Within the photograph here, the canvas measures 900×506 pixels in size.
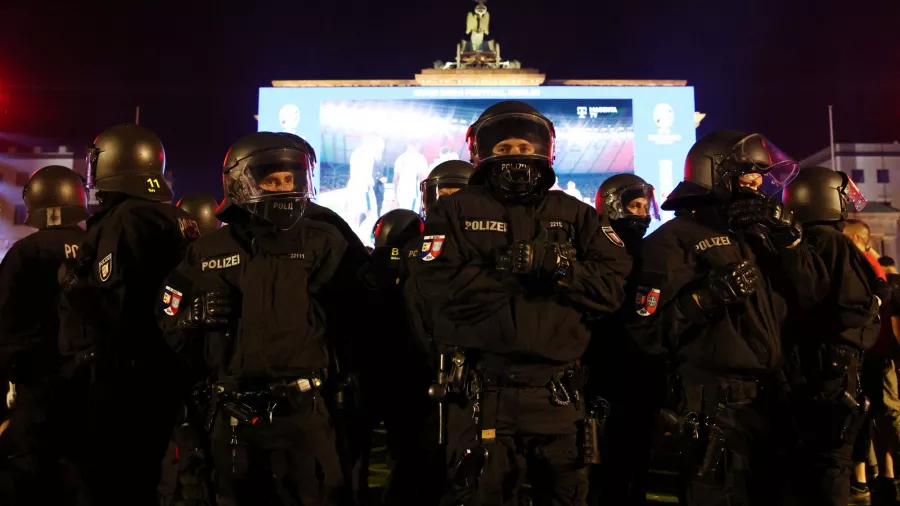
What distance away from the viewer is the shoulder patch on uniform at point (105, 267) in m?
3.97

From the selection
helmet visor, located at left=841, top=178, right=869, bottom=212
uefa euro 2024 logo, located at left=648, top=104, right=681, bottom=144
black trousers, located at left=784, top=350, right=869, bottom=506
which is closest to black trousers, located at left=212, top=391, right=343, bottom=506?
black trousers, located at left=784, top=350, right=869, bottom=506

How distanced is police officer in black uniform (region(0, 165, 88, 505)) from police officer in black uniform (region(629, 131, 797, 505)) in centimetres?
369

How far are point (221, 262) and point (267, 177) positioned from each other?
22.6 inches

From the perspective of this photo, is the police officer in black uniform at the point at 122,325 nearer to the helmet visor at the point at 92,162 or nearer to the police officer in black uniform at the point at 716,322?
the helmet visor at the point at 92,162

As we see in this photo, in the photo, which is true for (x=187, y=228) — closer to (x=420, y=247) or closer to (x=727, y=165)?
(x=420, y=247)

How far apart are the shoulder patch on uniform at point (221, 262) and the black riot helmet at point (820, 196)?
3677 millimetres

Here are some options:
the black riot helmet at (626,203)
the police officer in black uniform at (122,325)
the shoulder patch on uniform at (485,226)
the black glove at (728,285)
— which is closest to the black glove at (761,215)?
the black glove at (728,285)

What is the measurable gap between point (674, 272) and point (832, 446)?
1.48 meters

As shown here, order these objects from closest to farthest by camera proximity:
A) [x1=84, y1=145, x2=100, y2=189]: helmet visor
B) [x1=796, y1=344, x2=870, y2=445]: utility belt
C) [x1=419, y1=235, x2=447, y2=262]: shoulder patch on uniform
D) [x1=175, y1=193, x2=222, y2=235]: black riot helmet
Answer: [x1=419, y1=235, x2=447, y2=262]: shoulder patch on uniform, [x1=796, y1=344, x2=870, y2=445]: utility belt, [x1=84, y1=145, x2=100, y2=189]: helmet visor, [x1=175, y1=193, x2=222, y2=235]: black riot helmet

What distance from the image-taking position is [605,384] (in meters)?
4.91

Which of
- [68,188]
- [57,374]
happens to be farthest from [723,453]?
[68,188]

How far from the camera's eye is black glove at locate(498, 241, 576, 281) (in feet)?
9.77

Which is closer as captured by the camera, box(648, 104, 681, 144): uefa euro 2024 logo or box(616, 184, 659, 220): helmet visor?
box(616, 184, 659, 220): helmet visor

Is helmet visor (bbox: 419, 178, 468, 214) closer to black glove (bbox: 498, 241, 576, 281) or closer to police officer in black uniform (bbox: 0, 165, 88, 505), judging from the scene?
black glove (bbox: 498, 241, 576, 281)
